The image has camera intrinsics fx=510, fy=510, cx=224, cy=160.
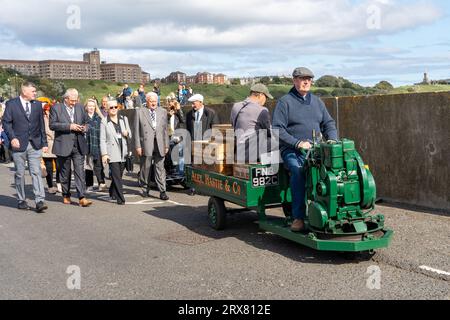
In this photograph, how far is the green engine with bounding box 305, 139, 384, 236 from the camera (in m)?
5.53

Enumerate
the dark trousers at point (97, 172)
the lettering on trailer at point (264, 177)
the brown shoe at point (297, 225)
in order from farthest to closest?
the dark trousers at point (97, 172) → the lettering on trailer at point (264, 177) → the brown shoe at point (297, 225)

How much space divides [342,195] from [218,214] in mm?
2229

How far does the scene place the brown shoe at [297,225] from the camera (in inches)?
237

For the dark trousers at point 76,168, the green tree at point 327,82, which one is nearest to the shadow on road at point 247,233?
the dark trousers at point 76,168

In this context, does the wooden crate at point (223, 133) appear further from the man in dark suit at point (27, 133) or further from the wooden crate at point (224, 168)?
the man in dark suit at point (27, 133)

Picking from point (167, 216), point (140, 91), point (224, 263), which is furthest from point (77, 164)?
point (140, 91)

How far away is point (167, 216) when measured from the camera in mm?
8539

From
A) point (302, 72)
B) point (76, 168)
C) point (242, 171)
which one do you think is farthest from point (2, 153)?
point (302, 72)

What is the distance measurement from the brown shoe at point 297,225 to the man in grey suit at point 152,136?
459 centimetres

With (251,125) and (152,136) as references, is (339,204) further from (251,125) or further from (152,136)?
(152,136)

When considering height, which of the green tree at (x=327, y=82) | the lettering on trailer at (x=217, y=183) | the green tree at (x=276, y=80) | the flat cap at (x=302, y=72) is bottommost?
the lettering on trailer at (x=217, y=183)

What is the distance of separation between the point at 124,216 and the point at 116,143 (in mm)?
1922

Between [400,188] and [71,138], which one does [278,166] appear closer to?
[400,188]

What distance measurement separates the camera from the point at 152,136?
32.9 ft
